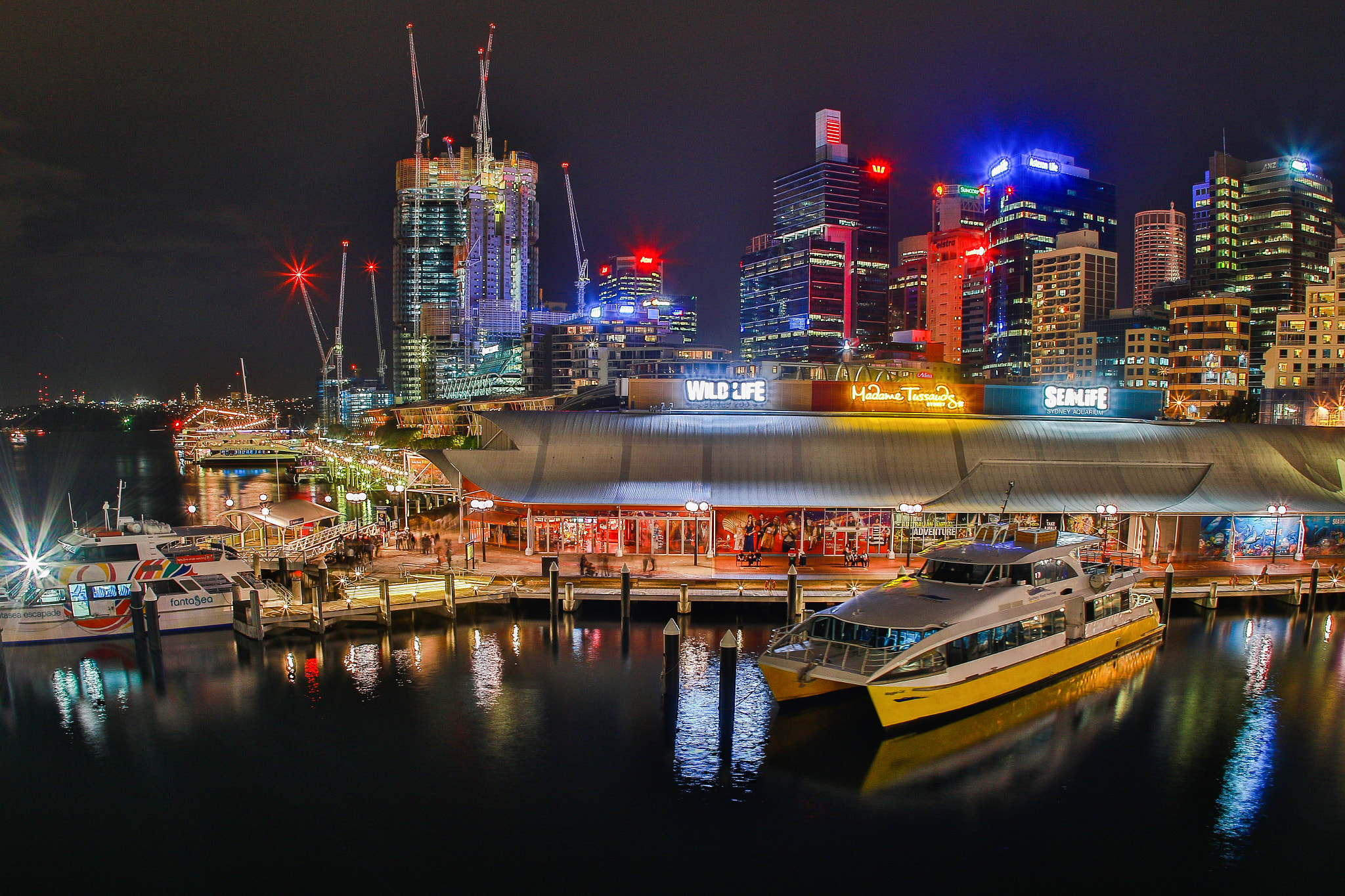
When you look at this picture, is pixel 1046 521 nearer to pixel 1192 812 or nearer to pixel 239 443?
pixel 1192 812

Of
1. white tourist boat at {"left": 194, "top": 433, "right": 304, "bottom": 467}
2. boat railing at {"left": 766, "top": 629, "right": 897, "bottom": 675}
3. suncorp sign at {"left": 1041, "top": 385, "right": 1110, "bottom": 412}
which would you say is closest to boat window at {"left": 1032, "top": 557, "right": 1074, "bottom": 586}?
boat railing at {"left": 766, "top": 629, "right": 897, "bottom": 675}

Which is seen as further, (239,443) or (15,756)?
(239,443)

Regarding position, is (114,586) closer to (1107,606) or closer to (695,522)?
(695,522)

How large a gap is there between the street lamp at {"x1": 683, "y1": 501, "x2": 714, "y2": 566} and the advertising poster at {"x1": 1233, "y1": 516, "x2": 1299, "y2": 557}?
30.5 meters

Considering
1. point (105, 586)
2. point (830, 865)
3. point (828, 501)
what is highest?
point (828, 501)

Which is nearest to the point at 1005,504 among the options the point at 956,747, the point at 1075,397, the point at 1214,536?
the point at 956,747

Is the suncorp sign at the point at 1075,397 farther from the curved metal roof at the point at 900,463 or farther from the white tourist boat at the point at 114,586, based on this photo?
the white tourist boat at the point at 114,586

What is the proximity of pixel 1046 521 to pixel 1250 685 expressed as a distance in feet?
53.2

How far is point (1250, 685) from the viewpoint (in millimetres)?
31453

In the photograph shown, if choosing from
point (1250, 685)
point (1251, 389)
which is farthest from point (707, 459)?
point (1251, 389)

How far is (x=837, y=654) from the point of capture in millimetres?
26516

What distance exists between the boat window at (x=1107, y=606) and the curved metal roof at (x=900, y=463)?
36.1 feet

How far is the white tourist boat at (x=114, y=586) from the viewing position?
115ft

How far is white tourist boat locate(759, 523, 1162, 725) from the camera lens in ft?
85.5
